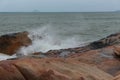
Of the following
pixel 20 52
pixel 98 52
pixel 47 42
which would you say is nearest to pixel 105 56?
pixel 98 52

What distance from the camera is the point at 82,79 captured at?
7746 mm

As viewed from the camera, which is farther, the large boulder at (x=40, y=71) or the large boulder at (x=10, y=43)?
the large boulder at (x=10, y=43)

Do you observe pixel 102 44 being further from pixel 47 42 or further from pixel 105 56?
pixel 47 42

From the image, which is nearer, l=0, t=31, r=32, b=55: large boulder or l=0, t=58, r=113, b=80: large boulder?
l=0, t=58, r=113, b=80: large boulder

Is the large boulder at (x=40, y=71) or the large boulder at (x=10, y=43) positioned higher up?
the large boulder at (x=40, y=71)

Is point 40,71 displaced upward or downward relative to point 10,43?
upward

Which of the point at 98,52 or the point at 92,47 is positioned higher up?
the point at 98,52

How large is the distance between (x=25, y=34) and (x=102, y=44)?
7.05 m

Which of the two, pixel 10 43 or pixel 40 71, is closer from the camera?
pixel 40 71

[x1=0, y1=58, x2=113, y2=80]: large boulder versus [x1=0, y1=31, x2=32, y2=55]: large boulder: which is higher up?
[x1=0, y1=58, x2=113, y2=80]: large boulder

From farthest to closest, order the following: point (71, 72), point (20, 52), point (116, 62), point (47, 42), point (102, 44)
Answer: point (47, 42) < point (20, 52) < point (102, 44) < point (116, 62) < point (71, 72)

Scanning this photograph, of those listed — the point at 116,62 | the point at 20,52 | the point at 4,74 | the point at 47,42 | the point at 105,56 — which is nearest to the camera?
the point at 4,74

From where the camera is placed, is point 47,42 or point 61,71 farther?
point 47,42

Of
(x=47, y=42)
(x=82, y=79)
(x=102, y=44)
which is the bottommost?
A: (x=47, y=42)
